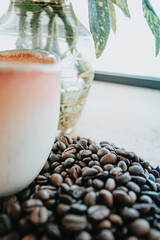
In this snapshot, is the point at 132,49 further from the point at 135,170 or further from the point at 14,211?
the point at 14,211

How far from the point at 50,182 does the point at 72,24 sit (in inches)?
14.4

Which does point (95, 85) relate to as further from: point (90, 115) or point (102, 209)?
point (102, 209)

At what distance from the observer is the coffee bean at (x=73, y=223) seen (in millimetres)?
293

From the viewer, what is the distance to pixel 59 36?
1.84 feet

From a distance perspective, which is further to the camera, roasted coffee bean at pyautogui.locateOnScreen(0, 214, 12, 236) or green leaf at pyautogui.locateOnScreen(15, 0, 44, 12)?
green leaf at pyautogui.locateOnScreen(15, 0, 44, 12)

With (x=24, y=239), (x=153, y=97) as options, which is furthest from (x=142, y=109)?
(x=24, y=239)

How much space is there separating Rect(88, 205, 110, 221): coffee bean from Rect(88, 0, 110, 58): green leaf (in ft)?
1.04

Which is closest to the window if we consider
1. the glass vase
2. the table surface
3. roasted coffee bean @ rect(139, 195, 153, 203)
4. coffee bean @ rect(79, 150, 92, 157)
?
the table surface

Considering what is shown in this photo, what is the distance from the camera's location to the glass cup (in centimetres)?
29

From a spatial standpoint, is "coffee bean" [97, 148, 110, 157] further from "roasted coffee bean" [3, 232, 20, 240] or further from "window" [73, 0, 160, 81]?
"window" [73, 0, 160, 81]

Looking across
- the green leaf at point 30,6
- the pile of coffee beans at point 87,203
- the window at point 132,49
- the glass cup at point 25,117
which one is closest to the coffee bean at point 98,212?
the pile of coffee beans at point 87,203

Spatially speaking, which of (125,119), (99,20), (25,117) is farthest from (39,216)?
(125,119)

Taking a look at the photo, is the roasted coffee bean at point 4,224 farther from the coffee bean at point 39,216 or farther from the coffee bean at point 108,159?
the coffee bean at point 108,159

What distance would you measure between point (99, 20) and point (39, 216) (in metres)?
0.40
